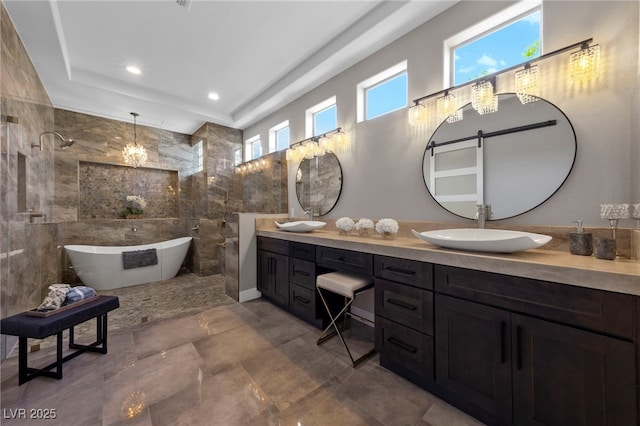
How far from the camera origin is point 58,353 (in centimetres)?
164

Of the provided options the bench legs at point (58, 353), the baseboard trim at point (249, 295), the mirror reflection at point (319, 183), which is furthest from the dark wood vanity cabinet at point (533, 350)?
the bench legs at point (58, 353)

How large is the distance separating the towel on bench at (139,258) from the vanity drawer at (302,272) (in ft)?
8.99

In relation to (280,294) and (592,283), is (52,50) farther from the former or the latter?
(592,283)

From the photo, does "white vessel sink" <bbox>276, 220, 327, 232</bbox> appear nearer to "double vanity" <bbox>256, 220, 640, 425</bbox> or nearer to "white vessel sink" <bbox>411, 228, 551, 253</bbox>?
"double vanity" <bbox>256, 220, 640, 425</bbox>

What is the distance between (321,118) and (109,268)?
149 inches

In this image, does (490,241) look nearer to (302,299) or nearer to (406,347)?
(406,347)

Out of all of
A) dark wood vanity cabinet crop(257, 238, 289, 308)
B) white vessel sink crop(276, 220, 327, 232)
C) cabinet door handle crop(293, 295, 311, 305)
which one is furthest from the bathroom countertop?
dark wood vanity cabinet crop(257, 238, 289, 308)

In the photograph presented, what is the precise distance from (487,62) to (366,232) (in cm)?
171

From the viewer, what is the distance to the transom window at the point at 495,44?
1.64 metres

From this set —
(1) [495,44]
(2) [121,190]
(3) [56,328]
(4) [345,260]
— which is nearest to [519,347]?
(4) [345,260]

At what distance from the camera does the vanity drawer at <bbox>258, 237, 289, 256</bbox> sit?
2674 millimetres

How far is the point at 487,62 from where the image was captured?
1841mm

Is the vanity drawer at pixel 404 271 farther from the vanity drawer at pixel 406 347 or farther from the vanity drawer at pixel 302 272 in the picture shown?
the vanity drawer at pixel 302 272

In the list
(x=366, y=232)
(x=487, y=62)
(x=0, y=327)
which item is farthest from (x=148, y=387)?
(x=487, y=62)
